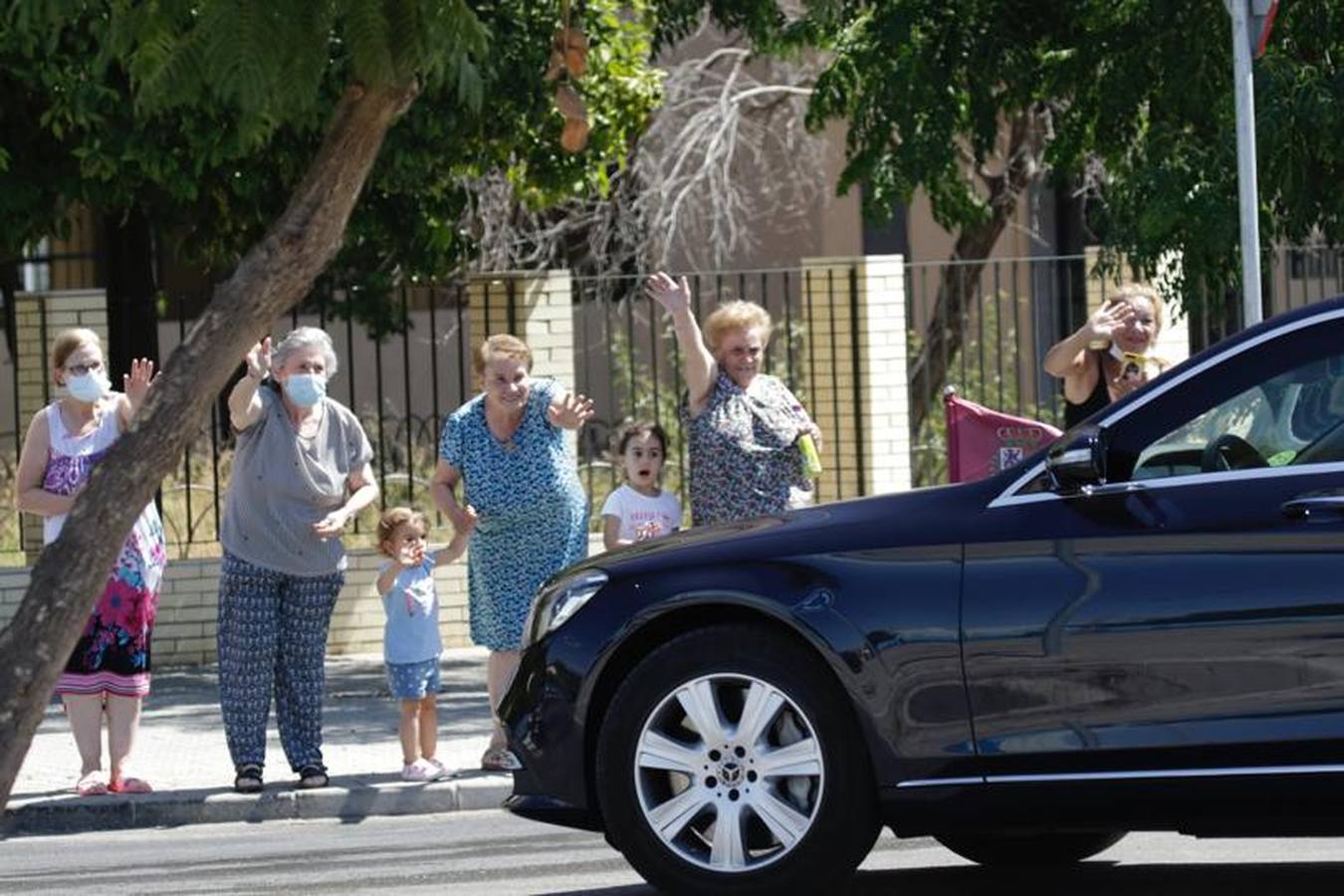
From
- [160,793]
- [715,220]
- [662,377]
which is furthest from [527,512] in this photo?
[715,220]

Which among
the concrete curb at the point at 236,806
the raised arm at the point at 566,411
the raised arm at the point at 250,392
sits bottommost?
the concrete curb at the point at 236,806

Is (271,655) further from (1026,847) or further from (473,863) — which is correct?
(1026,847)

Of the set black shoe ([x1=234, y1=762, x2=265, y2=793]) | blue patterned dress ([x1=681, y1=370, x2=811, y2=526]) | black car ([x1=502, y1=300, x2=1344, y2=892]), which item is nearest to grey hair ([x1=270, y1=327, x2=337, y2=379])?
blue patterned dress ([x1=681, y1=370, x2=811, y2=526])

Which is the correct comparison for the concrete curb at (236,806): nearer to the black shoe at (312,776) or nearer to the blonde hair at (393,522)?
the black shoe at (312,776)

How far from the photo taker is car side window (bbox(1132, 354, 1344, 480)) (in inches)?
293

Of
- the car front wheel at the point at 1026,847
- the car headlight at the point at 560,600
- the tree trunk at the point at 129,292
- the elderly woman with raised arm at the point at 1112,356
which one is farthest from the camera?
the tree trunk at the point at 129,292

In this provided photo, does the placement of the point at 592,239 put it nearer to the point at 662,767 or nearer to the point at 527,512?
the point at 527,512

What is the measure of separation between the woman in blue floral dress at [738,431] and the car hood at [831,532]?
278 cm

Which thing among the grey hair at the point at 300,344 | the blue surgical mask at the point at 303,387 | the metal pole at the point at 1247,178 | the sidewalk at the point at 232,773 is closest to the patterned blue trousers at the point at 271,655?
the sidewalk at the point at 232,773

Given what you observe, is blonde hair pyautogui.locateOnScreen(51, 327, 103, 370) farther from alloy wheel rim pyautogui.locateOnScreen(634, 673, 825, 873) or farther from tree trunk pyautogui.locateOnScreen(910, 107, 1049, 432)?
tree trunk pyautogui.locateOnScreen(910, 107, 1049, 432)

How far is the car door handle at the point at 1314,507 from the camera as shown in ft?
23.6

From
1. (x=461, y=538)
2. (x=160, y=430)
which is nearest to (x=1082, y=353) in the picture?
(x=461, y=538)

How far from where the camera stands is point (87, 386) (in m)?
11.3

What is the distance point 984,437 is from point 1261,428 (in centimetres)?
337
